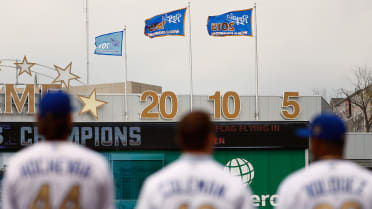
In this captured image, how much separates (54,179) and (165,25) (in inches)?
1188

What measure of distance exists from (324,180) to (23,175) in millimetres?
1981

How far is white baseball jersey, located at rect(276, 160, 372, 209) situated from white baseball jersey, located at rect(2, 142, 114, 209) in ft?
4.13

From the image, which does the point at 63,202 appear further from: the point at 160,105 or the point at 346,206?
the point at 160,105

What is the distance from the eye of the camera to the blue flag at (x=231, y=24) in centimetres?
3406

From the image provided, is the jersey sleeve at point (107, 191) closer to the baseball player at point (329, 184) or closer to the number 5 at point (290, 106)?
the baseball player at point (329, 184)

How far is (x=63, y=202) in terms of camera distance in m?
4.34

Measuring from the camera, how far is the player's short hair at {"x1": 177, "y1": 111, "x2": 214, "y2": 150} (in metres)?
4.27

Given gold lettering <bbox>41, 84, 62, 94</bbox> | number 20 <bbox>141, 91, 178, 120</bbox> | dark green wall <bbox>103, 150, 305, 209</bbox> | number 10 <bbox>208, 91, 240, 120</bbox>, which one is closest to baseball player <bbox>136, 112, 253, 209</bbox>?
dark green wall <bbox>103, 150, 305, 209</bbox>

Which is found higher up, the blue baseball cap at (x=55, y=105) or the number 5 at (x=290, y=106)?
the blue baseball cap at (x=55, y=105)

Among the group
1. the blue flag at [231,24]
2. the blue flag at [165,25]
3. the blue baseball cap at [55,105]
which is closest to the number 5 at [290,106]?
the blue flag at [231,24]

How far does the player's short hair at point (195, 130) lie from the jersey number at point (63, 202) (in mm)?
772

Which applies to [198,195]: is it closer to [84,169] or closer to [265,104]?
A: [84,169]

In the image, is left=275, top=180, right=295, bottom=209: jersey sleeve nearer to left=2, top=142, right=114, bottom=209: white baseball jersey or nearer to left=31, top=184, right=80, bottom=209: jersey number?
left=2, top=142, right=114, bottom=209: white baseball jersey

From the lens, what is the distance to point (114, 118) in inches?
1305
